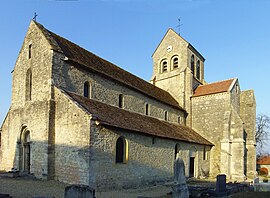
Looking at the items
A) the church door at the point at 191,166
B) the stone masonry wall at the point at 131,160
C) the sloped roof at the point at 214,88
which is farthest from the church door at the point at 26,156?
the sloped roof at the point at 214,88

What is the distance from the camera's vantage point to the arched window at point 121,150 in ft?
53.0

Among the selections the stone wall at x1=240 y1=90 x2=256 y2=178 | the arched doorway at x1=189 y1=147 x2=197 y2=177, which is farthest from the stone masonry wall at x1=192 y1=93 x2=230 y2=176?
the stone wall at x1=240 y1=90 x2=256 y2=178

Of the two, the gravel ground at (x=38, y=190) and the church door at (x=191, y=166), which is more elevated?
the gravel ground at (x=38, y=190)

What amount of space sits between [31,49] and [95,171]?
1079 centimetres

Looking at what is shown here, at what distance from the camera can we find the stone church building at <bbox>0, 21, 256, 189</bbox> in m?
14.9

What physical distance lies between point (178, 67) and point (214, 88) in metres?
5.38

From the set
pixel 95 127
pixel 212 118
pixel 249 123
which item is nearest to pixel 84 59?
pixel 95 127

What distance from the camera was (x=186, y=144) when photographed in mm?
23750

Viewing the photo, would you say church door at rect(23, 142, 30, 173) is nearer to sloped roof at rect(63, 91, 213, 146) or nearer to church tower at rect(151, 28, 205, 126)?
sloped roof at rect(63, 91, 213, 146)

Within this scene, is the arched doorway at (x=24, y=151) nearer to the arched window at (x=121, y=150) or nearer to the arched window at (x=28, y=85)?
the arched window at (x=28, y=85)

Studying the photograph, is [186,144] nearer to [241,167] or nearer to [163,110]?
[163,110]

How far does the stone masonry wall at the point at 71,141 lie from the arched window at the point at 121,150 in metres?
2.62

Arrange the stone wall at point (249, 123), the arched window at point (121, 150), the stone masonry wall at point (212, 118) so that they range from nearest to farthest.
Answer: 1. the arched window at point (121, 150)
2. the stone masonry wall at point (212, 118)
3. the stone wall at point (249, 123)

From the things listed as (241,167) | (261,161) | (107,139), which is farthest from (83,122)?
(261,161)
